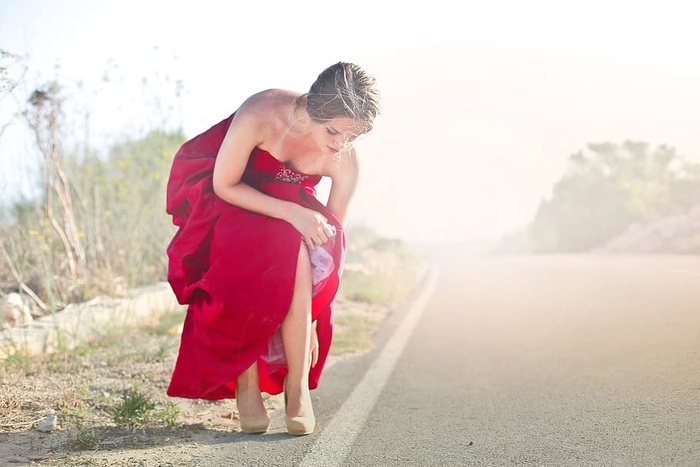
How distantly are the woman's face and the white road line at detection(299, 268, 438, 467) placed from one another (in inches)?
55.0

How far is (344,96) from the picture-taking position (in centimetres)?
383

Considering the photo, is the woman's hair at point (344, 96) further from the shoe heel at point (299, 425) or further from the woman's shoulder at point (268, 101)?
the shoe heel at point (299, 425)

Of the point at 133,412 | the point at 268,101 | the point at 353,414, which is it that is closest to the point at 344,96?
the point at 268,101

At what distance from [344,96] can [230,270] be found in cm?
104

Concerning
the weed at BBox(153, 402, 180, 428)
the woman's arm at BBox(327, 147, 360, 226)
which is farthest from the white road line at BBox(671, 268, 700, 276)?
the weed at BBox(153, 402, 180, 428)

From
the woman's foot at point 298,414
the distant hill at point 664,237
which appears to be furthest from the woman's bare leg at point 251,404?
the distant hill at point 664,237

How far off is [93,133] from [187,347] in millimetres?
5591

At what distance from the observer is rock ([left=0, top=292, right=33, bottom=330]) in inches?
279

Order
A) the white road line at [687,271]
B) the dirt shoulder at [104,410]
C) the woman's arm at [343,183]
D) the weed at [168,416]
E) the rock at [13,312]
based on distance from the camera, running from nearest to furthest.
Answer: the dirt shoulder at [104,410] < the weed at [168,416] < the woman's arm at [343,183] < the rock at [13,312] < the white road line at [687,271]

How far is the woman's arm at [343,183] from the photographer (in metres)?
4.48

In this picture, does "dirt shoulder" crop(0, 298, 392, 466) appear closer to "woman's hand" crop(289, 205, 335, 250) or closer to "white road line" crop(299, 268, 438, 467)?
"white road line" crop(299, 268, 438, 467)

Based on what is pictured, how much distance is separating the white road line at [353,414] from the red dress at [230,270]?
0.44 meters

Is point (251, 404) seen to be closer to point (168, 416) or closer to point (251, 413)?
point (251, 413)

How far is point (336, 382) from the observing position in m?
5.68
